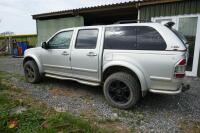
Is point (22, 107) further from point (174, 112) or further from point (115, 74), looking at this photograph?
point (174, 112)

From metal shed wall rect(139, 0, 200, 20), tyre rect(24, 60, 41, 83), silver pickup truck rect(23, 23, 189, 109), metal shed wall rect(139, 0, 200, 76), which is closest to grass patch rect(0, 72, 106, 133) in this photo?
silver pickup truck rect(23, 23, 189, 109)

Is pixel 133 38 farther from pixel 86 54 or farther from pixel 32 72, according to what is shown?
pixel 32 72

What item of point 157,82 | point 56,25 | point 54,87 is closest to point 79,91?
point 54,87

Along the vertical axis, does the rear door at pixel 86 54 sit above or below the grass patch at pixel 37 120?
above

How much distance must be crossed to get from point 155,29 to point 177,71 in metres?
0.95

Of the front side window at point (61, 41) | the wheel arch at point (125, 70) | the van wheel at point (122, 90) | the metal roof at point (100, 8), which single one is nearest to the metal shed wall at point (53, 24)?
the metal roof at point (100, 8)

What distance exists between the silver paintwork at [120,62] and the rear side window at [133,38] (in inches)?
3.7

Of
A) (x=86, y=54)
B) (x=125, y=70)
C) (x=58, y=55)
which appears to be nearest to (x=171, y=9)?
(x=125, y=70)

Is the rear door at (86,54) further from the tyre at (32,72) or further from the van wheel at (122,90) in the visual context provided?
the tyre at (32,72)

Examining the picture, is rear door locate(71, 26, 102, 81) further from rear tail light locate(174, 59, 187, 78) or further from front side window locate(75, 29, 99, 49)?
rear tail light locate(174, 59, 187, 78)

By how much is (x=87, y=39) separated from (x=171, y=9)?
4358mm

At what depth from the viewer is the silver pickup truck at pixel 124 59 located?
11.1ft

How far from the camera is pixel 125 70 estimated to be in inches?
156

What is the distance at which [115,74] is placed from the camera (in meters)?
3.97
